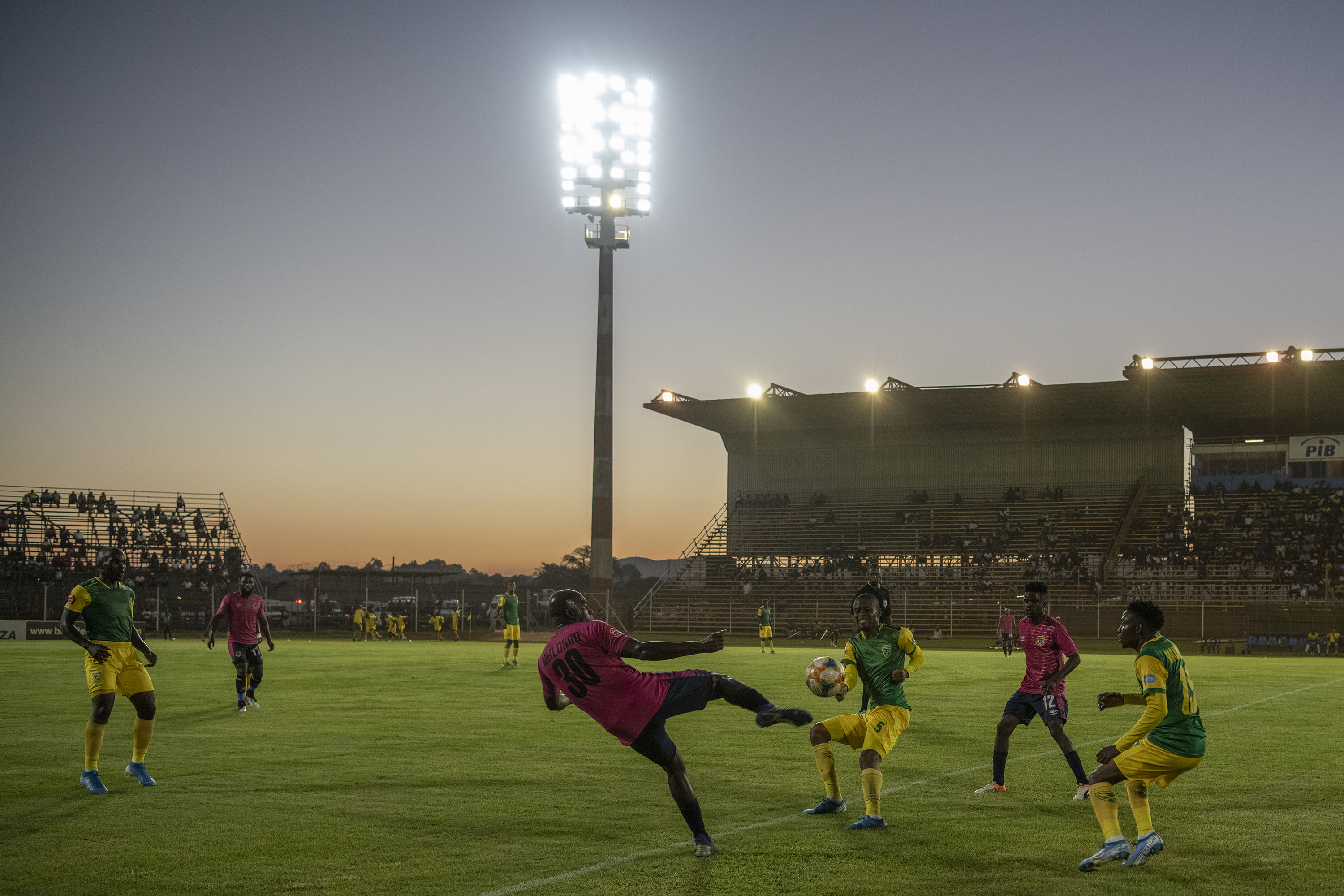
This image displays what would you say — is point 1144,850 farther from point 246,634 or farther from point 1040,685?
point 246,634

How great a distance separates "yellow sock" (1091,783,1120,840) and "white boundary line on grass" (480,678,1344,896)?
8.66ft

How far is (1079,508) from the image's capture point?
63281 millimetres

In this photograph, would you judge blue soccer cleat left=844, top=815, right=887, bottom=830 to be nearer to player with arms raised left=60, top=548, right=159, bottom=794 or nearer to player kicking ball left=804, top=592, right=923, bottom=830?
player kicking ball left=804, top=592, right=923, bottom=830

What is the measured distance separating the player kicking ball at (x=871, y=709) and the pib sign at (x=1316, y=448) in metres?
60.5

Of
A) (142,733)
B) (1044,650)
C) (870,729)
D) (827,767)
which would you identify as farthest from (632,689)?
(142,733)

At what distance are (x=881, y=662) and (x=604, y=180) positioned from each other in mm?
43742

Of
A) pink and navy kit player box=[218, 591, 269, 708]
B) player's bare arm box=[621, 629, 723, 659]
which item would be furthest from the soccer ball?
pink and navy kit player box=[218, 591, 269, 708]

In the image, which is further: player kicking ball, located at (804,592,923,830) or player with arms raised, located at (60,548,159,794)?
player with arms raised, located at (60,548,159,794)

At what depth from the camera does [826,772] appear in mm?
9859

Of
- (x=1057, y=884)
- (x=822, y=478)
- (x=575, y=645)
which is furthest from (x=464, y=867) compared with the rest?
(x=822, y=478)

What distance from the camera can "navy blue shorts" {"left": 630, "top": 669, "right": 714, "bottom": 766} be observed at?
8.28 metres

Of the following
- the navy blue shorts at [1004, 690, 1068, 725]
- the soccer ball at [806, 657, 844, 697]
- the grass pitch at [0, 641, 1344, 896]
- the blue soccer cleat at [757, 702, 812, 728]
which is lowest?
the grass pitch at [0, 641, 1344, 896]

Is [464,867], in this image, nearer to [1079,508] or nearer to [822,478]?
[1079,508]

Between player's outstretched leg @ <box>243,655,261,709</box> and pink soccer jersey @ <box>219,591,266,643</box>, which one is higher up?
pink soccer jersey @ <box>219,591,266,643</box>
